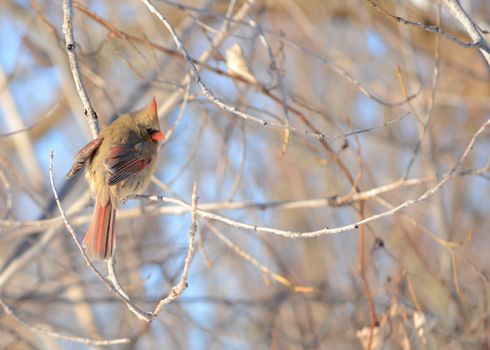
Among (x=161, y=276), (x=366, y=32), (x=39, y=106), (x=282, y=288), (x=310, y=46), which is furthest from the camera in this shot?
(x=39, y=106)

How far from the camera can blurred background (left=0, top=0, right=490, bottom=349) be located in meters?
3.20

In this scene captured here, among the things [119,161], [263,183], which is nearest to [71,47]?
[119,161]

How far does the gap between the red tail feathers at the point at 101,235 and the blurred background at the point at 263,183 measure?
302mm

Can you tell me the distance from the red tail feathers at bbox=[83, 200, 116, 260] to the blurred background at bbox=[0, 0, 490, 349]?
0.30 metres

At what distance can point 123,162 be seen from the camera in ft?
9.80

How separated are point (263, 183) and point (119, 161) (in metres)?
2.62

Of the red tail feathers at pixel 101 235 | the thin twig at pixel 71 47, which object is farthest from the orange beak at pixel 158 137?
the thin twig at pixel 71 47

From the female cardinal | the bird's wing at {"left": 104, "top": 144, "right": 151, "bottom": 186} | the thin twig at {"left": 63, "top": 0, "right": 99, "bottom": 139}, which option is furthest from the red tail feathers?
the thin twig at {"left": 63, "top": 0, "right": 99, "bottom": 139}

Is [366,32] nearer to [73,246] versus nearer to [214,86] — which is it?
[214,86]

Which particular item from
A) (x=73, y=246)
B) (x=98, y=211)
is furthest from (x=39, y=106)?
(x=98, y=211)

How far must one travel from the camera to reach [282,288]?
4492mm

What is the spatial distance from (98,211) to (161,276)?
89cm

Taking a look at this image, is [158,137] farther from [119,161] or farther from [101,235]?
[101,235]

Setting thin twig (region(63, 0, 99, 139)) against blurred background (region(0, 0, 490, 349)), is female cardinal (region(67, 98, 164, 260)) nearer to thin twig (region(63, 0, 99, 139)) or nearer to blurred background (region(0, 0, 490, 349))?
blurred background (region(0, 0, 490, 349))
